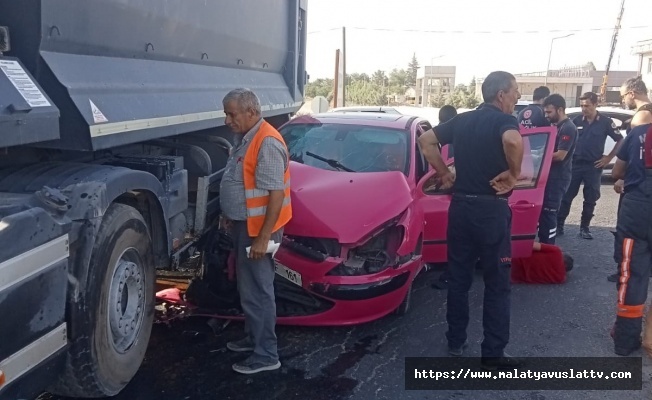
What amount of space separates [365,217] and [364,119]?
166cm

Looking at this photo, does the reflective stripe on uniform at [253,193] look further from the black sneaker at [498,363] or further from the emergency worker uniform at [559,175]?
the emergency worker uniform at [559,175]

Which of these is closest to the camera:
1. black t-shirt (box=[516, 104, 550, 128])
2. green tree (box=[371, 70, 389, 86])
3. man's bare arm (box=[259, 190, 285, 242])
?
man's bare arm (box=[259, 190, 285, 242])

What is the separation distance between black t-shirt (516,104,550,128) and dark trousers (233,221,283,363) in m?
4.46

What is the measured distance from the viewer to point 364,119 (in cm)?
558

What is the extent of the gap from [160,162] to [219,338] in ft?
4.34

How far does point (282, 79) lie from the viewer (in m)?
7.14

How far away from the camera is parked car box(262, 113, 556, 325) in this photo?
13.4ft

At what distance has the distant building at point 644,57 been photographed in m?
51.9

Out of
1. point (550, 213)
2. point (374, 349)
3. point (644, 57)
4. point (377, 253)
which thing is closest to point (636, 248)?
point (377, 253)

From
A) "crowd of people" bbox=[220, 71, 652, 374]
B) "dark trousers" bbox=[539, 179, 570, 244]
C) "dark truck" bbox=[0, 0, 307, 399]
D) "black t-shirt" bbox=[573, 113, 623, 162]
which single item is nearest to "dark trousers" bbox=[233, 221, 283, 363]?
"crowd of people" bbox=[220, 71, 652, 374]

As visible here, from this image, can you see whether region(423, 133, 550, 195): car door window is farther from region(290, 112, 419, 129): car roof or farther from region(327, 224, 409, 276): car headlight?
region(327, 224, 409, 276): car headlight

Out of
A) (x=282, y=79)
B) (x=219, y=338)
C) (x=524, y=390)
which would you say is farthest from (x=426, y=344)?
(x=282, y=79)

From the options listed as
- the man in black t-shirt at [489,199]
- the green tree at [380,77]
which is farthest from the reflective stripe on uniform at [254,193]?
the green tree at [380,77]

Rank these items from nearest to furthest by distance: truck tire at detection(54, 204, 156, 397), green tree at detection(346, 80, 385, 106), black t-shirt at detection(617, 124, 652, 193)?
1. truck tire at detection(54, 204, 156, 397)
2. black t-shirt at detection(617, 124, 652, 193)
3. green tree at detection(346, 80, 385, 106)
